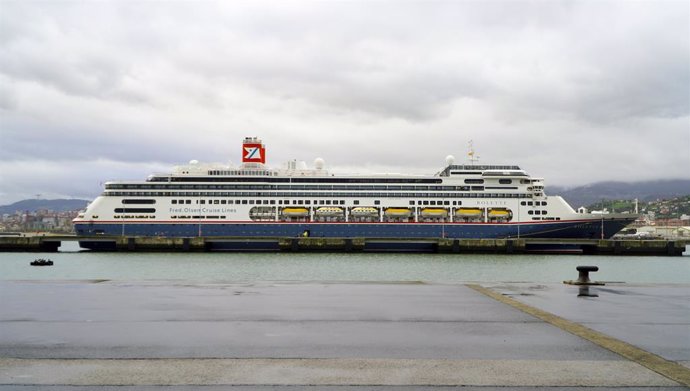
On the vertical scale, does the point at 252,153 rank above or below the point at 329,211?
above

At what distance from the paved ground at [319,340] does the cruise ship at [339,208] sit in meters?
52.7

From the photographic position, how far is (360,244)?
58.1 meters

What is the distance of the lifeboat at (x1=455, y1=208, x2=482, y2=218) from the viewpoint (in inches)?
2606

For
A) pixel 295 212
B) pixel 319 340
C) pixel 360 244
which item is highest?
pixel 295 212

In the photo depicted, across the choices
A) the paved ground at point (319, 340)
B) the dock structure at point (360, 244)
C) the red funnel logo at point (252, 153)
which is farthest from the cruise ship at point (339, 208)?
the paved ground at point (319, 340)

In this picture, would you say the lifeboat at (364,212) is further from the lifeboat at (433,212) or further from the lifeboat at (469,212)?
the lifeboat at (469,212)

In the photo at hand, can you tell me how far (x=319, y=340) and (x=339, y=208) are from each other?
193 ft

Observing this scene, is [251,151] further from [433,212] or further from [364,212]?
[433,212]

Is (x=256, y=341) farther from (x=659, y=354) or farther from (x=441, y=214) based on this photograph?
(x=441, y=214)

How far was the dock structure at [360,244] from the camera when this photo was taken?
57.8m

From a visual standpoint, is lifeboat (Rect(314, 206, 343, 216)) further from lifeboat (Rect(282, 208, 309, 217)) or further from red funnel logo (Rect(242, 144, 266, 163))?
red funnel logo (Rect(242, 144, 266, 163))

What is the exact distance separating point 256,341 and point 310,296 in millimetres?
4868

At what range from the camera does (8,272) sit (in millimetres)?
34594

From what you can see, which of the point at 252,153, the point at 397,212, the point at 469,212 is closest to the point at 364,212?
the point at 397,212
